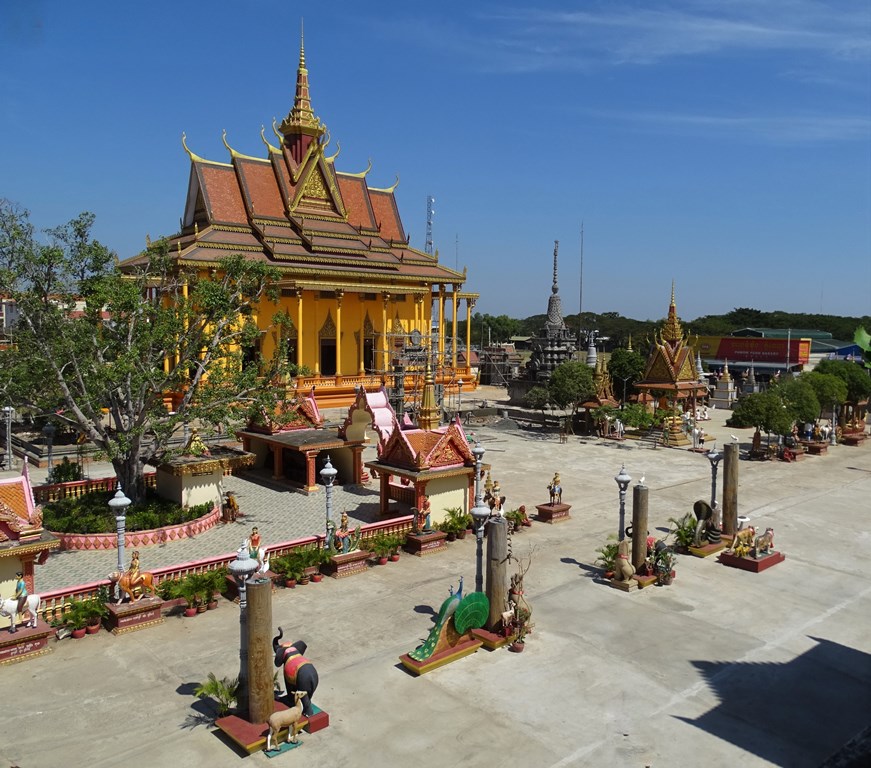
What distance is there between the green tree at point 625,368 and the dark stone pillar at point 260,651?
134 feet

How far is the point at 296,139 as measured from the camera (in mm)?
47656

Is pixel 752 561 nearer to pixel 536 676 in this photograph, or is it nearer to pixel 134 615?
pixel 536 676

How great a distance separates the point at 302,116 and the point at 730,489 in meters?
38.4

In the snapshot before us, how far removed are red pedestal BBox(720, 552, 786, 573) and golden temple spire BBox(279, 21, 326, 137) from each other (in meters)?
39.0

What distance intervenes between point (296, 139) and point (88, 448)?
27.4 meters

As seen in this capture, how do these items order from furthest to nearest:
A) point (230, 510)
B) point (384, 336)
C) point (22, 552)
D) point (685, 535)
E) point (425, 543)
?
point (384, 336) → point (230, 510) → point (685, 535) → point (425, 543) → point (22, 552)

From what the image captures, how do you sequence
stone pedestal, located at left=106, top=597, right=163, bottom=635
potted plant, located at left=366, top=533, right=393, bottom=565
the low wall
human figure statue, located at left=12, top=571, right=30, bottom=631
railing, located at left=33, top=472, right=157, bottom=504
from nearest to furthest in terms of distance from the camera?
1. human figure statue, located at left=12, top=571, right=30, bottom=631
2. stone pedestal, located at left=106, top=597, right=163, bottom=635
3. potted plant, located at left=366, top=533, right=393, bottom=565
4. the low wall
5. railing, located at left=33, top=472, right=157, bottom=504

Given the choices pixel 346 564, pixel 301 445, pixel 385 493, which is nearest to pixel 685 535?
pixel 385 493

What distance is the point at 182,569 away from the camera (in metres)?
15.1

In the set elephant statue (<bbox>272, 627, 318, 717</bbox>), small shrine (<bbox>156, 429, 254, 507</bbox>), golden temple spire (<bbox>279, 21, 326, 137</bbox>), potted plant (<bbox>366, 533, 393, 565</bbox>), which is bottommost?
potted plant (<bbox>366, 533, 393, 565</bbox>)

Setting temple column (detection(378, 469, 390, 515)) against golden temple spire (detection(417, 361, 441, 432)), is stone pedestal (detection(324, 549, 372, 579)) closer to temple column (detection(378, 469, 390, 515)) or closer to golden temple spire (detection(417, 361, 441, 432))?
temple column (detection(378, 469, 390, 515))

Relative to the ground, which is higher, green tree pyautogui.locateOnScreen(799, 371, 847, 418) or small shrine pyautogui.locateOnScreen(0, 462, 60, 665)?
green tree pyautogui.locateOnScreen(799, 371, 847, 418)

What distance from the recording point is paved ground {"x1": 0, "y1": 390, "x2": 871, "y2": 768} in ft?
31.2

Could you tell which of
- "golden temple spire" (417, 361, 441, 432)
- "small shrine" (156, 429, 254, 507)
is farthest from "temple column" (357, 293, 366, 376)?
"small shrine" (156, 429, 254, 507)
